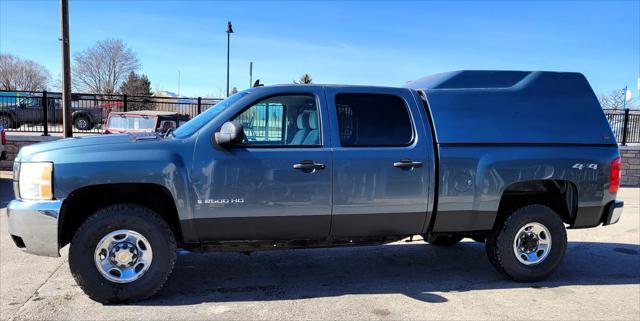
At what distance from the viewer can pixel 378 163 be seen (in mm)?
4609

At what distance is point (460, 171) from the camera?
15.7 ft

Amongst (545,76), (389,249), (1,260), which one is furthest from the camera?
(389,249)

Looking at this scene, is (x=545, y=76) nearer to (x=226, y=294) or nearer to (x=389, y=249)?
(x=389, y=249)

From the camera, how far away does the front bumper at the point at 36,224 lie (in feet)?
13.3

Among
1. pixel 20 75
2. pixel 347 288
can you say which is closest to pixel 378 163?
pixel 347 288

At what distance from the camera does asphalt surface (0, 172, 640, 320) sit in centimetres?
422

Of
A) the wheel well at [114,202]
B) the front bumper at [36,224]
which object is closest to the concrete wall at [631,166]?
the wheel well at [114,202]

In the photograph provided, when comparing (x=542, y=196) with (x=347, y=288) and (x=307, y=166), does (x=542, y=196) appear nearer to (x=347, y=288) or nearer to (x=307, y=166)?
(x=347, y=288)

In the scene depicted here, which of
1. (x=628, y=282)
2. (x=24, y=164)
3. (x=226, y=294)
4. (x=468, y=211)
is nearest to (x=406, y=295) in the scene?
(x=468, y=211)

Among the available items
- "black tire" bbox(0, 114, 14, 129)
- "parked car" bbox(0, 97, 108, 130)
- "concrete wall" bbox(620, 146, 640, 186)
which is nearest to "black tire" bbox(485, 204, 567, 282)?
"concrete wall" bbox(620, 146, 640, 186)

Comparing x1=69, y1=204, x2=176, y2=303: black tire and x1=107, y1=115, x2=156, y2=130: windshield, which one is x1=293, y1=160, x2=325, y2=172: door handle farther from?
x1=107, y1=115, x2=156, y2=130: windshield

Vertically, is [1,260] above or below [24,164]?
below

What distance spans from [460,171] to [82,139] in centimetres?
350

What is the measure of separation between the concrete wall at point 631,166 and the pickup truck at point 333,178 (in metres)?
11.1
